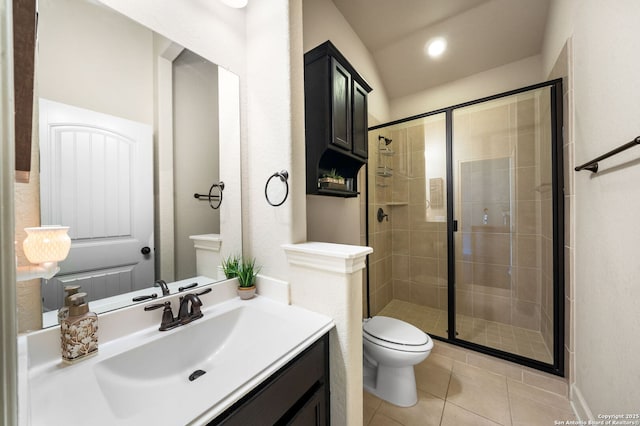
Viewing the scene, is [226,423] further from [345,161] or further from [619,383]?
[619,383]

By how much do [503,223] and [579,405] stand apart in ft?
4.46

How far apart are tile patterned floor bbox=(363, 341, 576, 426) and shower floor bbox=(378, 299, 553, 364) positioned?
17 centimetres

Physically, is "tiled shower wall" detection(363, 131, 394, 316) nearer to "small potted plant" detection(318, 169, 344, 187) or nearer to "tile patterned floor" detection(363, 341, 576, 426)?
"tile patterned floor" detection(363, 341, 576, 426)

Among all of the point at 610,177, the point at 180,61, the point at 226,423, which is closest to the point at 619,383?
the point at 610,177

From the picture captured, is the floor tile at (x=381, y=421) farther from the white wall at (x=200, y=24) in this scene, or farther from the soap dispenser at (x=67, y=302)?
the white wall at (x=200, y=24)

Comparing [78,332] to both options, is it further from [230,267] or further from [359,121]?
[359,121]

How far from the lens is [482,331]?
83.0 inches

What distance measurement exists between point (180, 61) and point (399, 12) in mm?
1855

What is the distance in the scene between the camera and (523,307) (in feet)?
7.02

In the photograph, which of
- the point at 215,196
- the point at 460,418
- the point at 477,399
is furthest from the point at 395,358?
the point at 215,196

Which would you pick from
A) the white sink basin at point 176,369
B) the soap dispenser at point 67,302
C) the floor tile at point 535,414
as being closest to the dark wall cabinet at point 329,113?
→ the white sink basin at point 176,369

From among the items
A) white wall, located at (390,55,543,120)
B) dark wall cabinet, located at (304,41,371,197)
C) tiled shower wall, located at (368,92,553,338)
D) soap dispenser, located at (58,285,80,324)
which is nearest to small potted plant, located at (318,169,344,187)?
dark wall cabinet, located at (304,41,371,197)

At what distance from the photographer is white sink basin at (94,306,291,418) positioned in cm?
70

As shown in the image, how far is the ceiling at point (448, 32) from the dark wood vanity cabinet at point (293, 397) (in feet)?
8.03
